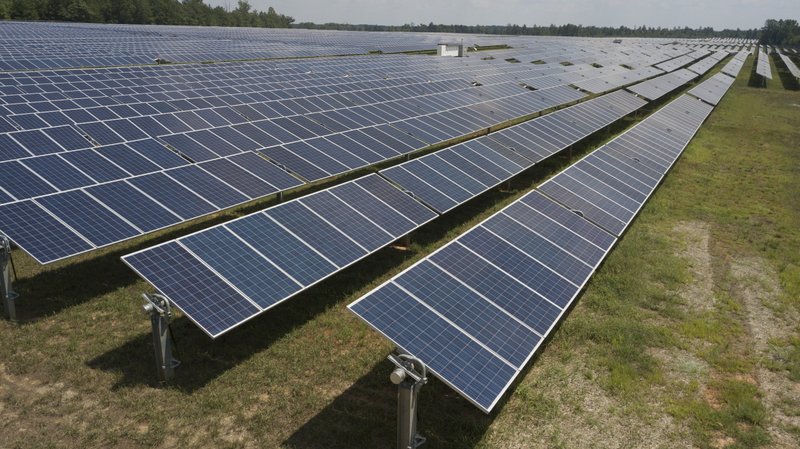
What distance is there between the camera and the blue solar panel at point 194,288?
30.2 ft

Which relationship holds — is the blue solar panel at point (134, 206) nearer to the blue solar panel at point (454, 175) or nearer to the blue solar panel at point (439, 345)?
the blue solar panel at point (439, 345)

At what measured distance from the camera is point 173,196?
1395cm

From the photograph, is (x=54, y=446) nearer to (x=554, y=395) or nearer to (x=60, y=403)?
(x=60, y=403)

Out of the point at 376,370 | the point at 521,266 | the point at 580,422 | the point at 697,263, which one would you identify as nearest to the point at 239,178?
the point at 376,370

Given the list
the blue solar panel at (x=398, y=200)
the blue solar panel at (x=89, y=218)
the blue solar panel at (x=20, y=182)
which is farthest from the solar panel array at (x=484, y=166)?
the blue solar panel at (x=20, y=182)

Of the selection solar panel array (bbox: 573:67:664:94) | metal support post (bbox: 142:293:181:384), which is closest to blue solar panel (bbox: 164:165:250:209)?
metal support post (bbox: 142:293:181:384)

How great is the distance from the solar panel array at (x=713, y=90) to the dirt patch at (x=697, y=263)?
29614 millimetres

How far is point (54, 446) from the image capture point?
8211 mm

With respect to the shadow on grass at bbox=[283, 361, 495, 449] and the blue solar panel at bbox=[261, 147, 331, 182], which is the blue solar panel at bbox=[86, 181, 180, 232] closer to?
the blue solar panel at bbox=[261, 147, 331, 182]

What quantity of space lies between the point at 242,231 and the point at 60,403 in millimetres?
4897

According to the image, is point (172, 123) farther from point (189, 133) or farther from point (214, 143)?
point (214, 143)

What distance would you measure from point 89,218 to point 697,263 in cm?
1812

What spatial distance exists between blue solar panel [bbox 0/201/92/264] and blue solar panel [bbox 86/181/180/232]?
54.8 inches

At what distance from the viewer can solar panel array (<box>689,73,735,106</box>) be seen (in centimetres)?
4283
